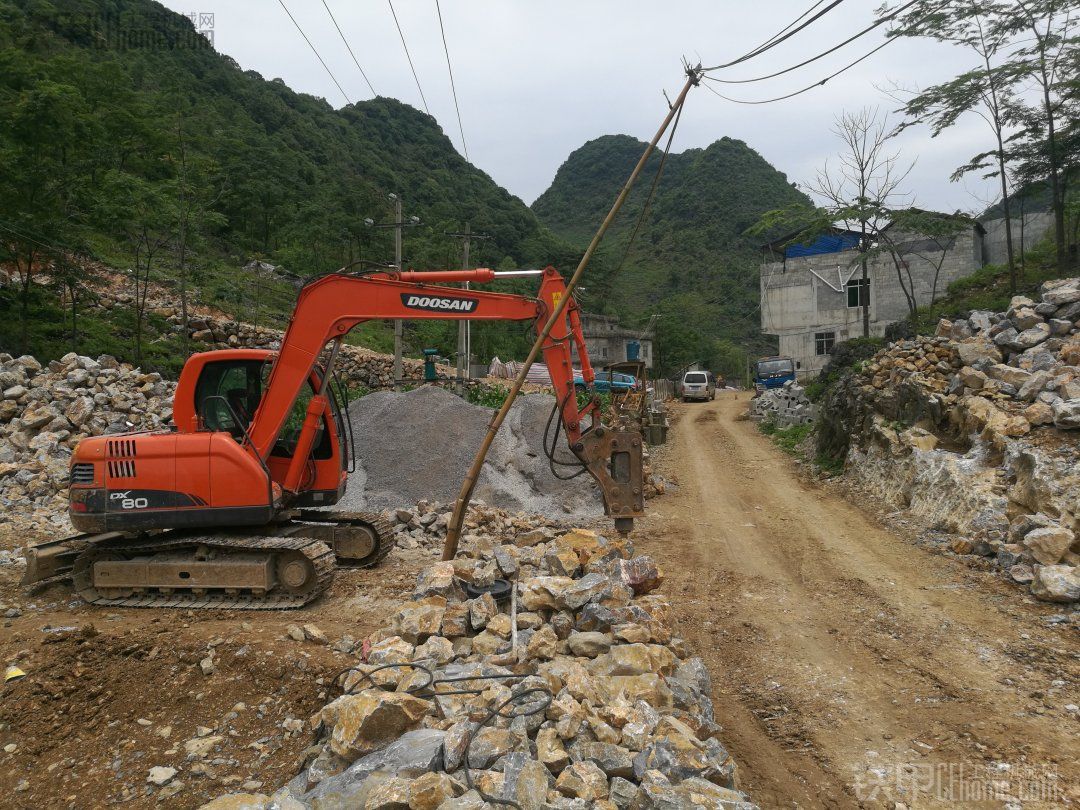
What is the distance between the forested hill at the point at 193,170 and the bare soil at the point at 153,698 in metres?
13.3

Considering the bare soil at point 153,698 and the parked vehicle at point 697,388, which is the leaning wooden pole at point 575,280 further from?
the parked vehicle at point 697,388

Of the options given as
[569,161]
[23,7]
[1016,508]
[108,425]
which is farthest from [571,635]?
[569,161]

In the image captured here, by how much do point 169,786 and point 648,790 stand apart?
309 cm

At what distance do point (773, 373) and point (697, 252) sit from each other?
43147 millimetres

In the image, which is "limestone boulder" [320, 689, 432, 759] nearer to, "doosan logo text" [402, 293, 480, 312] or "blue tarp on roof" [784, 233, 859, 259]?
"doosan logo text" [402, 293, 480, 312]

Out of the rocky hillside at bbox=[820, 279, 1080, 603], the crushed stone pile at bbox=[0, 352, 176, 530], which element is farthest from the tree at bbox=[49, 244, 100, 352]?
the rocky hillside at bbox=[820, 279, 1080, 603]

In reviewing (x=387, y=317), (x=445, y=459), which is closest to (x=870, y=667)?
(x=387, y=317)

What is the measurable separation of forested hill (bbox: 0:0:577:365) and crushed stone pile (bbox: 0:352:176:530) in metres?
2.92

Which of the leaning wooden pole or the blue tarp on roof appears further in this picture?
the blue tarp on roof

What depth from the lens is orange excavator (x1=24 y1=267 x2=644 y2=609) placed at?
22.9ft

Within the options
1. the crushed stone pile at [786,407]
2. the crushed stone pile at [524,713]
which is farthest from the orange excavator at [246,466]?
the crushed stone pile at [786,407]

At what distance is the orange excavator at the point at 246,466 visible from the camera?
6980mm

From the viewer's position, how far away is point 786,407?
21391 mm

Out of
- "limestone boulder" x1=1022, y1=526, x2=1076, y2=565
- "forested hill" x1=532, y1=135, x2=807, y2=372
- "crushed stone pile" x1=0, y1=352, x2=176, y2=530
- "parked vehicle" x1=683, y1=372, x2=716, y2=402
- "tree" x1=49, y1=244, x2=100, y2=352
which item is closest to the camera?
"limestone boulder" x1=1022, y1=526, x2=1076, y2=565
